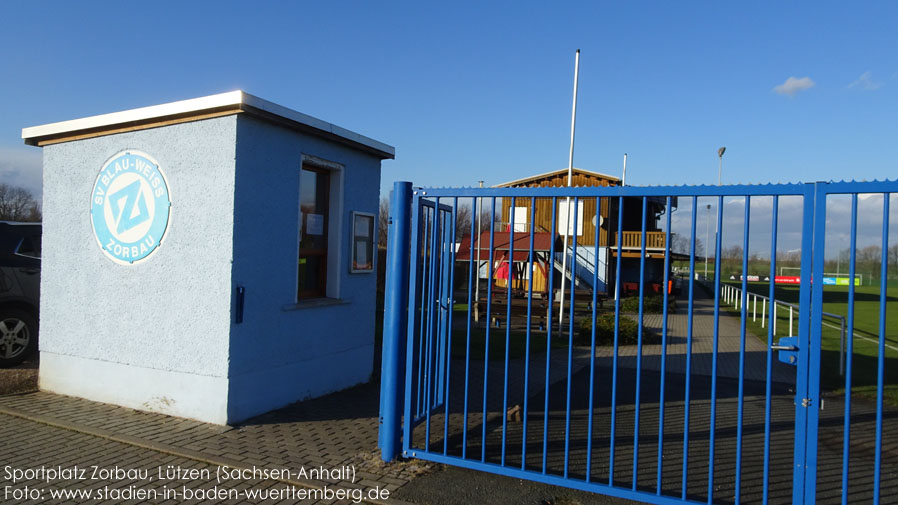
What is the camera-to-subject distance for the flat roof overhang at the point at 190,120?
581 centimetres

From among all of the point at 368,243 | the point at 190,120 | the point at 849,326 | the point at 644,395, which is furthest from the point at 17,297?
the point at 849,326

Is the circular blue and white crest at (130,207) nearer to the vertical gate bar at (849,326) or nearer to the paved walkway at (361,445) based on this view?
the paved walkway at (361,445)

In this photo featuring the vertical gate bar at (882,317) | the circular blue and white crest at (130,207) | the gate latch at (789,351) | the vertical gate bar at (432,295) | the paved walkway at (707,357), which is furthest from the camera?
the paved walkway at (707,357)

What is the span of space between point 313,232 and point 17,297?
4416 millimetres

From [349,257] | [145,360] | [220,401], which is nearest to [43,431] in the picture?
[145,360]

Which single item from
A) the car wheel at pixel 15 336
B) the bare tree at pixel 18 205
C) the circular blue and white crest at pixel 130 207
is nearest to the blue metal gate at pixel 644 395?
the circular blue and white crest at pixel 130 207

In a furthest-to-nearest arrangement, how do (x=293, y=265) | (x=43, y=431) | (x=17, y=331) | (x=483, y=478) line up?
1. (x=17, y=331)
2. (x=293, y=265)
3. (x=43, y=431)
4. (x=483, y=478)

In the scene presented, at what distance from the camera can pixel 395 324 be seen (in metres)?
5.00

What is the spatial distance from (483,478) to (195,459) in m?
2.24

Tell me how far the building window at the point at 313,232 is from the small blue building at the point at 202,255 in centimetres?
2

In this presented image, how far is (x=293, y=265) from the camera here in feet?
21.8

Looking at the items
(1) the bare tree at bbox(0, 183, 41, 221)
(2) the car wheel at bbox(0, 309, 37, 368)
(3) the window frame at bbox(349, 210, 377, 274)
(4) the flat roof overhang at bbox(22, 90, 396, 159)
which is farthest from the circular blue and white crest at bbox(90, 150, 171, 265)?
(1) the bare tree at bbox(0, 183, 41, 221)

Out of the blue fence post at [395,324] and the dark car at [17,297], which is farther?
the dark car at [17,297]

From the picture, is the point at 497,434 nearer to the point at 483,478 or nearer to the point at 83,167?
the point at 483,478
